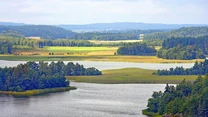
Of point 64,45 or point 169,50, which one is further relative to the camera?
point 64,45

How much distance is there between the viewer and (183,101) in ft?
174

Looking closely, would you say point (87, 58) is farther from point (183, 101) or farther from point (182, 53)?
point (183, 101)

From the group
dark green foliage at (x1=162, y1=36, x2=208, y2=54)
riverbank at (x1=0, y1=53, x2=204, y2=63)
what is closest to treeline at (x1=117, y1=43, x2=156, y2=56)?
dark green foliage at (x1=162, y1=36, x2=208, y2=54)

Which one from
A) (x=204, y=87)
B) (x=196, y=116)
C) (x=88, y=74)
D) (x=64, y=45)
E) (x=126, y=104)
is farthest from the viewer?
(x=64, y=45)

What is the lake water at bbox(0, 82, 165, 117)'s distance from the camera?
55.7 metres

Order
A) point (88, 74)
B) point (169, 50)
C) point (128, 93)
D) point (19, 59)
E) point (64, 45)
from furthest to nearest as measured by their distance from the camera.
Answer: point (64, 45)
point (169, 50)
point (19, 59)
point (88, 74)
point (128, 93)

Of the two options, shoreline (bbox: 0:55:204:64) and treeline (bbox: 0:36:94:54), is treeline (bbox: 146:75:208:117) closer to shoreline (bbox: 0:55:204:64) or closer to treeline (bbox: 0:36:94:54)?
shoreline (bbox: 0:55:204:64)

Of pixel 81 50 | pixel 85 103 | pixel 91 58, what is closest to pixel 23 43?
pixel 81 50

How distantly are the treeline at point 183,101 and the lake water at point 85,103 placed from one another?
1951mm

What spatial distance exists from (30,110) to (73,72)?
107 ft

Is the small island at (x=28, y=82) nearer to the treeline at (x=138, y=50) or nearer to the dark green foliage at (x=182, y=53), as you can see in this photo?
the dark green foliage at (x=182, y=53)

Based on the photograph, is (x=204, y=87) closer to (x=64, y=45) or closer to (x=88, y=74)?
(x=88, y=74)

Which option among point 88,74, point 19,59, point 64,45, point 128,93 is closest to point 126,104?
point 128,93

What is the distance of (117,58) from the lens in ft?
392
